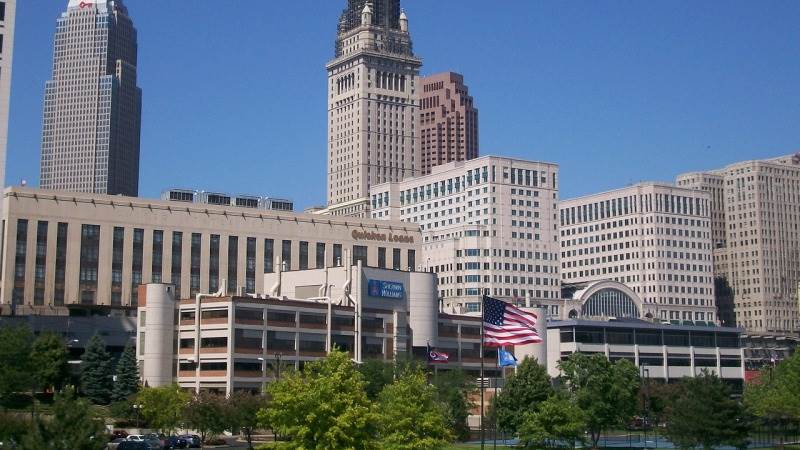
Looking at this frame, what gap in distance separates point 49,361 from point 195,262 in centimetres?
5086

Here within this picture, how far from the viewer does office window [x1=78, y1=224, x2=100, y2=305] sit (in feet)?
537

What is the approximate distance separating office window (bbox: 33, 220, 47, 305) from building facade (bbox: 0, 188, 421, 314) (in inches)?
5.9

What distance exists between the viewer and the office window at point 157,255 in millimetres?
169250

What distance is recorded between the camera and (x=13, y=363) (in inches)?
4481

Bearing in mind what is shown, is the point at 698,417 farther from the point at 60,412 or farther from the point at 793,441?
the point at 60,412

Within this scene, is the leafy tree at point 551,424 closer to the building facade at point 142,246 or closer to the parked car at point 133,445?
the parked car at point 133,445

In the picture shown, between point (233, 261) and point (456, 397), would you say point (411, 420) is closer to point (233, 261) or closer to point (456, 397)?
point (456, 397)

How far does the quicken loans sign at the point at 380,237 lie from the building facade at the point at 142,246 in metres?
0.18

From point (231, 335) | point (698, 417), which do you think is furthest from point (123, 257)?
point (698, 417)

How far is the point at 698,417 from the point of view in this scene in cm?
10050

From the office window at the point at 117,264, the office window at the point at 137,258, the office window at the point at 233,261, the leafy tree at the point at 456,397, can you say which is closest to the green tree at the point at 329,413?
the leafy tree at the point at 456,397

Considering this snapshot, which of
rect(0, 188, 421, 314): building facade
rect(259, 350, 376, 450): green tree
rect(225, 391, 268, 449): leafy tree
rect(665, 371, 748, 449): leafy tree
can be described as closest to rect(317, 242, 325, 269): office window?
rect(0, 188, 421, 314): building facade

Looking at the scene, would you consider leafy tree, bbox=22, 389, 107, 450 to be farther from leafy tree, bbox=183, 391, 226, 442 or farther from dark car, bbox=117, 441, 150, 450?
leafy tree, bbox=183, 391, 226, 442

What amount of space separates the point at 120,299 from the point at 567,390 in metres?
76.2
